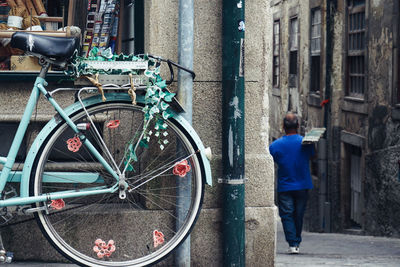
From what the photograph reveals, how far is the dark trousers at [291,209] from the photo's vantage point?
319 inches

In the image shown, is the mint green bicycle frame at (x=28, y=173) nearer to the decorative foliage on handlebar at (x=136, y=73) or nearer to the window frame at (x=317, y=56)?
the decorative foliage on handlebar at (x=136, y=73)

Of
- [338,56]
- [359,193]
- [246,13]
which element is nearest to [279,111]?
[338,56]

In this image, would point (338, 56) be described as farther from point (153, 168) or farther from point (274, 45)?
point (153, 168)

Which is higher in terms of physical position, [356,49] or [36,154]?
[356,49]

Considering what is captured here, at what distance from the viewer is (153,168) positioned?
5.11 meters

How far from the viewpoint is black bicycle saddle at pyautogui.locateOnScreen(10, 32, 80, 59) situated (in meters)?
4.34

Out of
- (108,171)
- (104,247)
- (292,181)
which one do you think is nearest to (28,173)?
(108,171)

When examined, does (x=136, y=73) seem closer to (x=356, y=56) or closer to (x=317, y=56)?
(x=356, y=56)

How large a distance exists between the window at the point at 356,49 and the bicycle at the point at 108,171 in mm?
10573

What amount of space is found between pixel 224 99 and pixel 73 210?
127 centimetres

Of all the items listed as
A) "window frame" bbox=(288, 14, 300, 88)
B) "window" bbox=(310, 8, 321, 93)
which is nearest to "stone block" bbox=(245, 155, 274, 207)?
→ "window" bbox=(310, 8, 321, 93)

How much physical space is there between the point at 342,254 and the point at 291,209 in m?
0.78

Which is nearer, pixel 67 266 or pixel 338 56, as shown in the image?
pixel 67 266

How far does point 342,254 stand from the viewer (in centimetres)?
765
